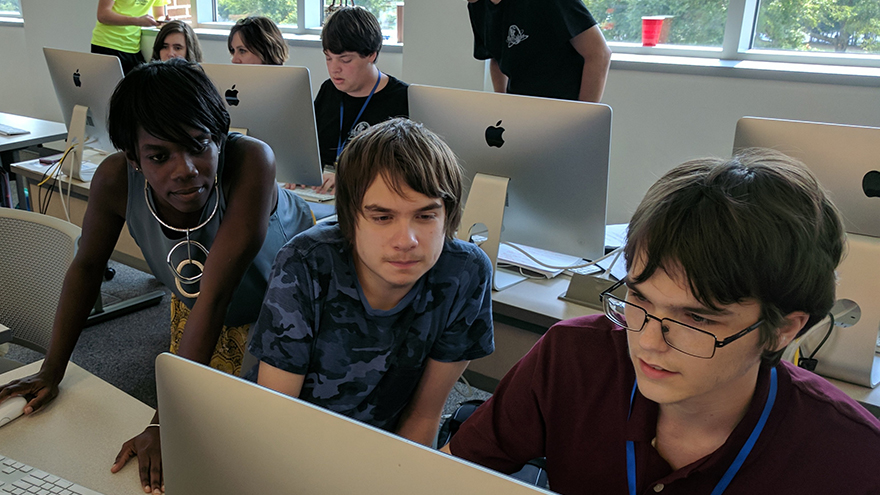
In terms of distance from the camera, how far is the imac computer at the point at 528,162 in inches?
53.6

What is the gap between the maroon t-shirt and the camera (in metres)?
0.72

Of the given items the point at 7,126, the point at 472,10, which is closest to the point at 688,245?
the point at 472,10

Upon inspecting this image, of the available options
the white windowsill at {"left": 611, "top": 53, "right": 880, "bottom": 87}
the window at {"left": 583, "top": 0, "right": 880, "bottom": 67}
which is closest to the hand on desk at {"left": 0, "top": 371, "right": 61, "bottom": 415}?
the white windowsill at {"left": 611, "top": 53, "right": 880, "bottom": 87}

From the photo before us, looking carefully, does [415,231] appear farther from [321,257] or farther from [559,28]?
[559,28]

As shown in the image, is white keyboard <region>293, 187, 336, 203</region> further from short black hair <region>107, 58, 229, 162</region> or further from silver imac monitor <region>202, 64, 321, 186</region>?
short black hair <region>107, 58, 229, 162</region>

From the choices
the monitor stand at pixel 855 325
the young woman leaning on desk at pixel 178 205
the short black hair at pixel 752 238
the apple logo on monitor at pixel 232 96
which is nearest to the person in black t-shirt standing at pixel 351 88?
the apple logo on monitor at pixel 232 96

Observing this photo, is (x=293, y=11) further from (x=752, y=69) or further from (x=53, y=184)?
(x=752, y=69)

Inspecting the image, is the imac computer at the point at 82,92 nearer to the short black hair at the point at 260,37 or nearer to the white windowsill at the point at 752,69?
the short black hair at the point at 260,37

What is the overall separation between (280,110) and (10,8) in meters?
6.03

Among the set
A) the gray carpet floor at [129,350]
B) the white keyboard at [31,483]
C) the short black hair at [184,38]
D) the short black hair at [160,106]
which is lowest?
the gray carpet floor at [129,350]

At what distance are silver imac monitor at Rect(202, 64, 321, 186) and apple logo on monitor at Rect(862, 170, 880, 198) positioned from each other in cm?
132

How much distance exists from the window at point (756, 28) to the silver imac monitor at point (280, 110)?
2014mm

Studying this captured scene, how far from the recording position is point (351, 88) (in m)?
2.36

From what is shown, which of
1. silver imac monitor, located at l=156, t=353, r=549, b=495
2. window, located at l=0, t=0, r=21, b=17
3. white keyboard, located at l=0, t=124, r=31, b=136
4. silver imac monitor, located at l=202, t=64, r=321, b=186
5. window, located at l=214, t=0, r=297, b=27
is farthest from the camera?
window, located at l=0, t=0, r=21, b=17
